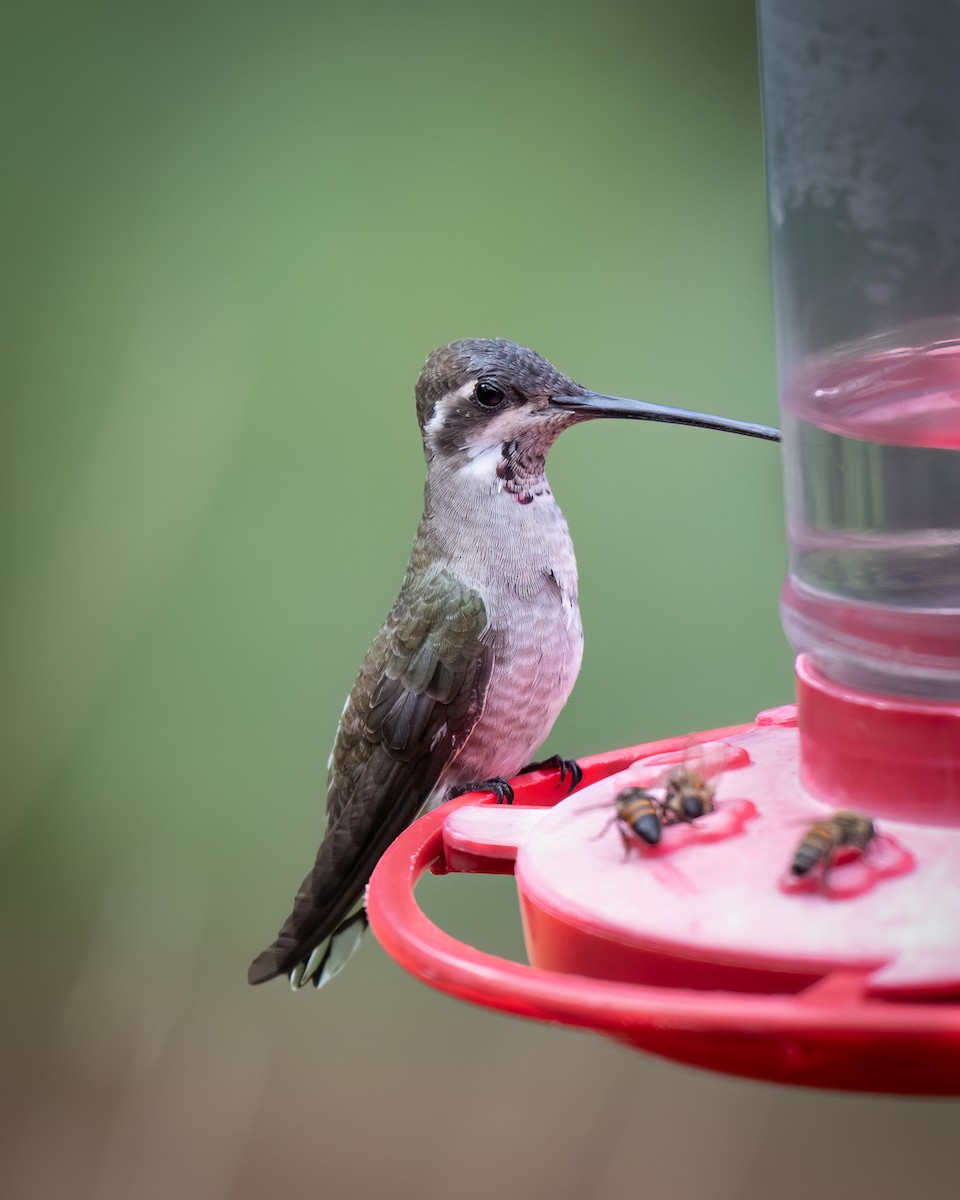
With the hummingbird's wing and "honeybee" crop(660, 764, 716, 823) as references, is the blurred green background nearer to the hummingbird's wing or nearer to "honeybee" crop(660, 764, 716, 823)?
the hummingbird's wing

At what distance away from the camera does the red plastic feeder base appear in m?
1.05

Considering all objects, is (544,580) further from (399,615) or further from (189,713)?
(189,713)

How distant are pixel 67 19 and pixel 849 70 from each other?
357 cm

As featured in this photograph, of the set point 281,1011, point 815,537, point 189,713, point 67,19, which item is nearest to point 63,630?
point 189,713

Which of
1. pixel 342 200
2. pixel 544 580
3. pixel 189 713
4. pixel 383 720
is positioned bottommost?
pixel 189 713

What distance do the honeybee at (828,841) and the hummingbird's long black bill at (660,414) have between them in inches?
38.6

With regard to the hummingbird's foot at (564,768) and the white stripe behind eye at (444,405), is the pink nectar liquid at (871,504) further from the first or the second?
the white stripe behind eye at (444,405)

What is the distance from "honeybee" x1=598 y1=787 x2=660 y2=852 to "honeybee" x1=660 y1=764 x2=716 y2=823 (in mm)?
13

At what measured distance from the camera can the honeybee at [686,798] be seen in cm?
139

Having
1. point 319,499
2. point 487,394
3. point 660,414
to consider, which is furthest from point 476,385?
point 319,499

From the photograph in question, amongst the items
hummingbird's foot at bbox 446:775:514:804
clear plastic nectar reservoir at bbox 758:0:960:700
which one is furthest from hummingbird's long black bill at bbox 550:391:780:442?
hummingbird's foot at bbox 446:775:514:804

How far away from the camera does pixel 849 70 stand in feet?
4.91

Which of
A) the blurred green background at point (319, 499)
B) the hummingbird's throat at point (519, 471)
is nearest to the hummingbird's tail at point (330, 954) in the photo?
the hummingbird's throat at point (519, 471)

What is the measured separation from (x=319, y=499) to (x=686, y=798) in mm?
2962
